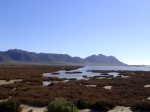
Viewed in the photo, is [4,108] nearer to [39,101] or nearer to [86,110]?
[39,101]

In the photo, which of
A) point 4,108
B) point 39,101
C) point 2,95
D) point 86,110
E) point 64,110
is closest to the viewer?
point 64,110

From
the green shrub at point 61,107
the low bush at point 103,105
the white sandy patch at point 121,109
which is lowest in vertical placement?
the white sandy patch at point 121,109

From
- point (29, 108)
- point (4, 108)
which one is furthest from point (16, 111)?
point (29, 108)

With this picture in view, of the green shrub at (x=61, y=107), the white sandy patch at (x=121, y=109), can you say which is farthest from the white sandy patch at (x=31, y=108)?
the white sandy patch at (x=121, y=109)

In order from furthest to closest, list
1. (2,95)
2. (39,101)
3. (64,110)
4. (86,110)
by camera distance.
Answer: (2,95) → (39,101) → (86,110) → (64,110)

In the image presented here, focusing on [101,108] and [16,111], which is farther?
[101,108]

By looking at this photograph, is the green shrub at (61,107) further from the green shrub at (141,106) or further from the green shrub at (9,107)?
the green shrub at (141,106)

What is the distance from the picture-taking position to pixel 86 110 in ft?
68.2

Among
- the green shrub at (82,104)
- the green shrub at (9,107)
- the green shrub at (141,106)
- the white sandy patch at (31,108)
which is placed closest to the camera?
the green shrub at (9,107)

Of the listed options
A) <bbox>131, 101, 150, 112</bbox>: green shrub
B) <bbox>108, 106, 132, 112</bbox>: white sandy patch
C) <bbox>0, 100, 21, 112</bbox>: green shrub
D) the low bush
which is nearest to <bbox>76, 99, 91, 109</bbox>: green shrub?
the low bush

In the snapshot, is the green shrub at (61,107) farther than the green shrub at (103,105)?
No

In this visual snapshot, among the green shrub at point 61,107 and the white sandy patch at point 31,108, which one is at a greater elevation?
the green shrub at point 61,107

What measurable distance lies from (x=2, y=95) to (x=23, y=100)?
326 cm

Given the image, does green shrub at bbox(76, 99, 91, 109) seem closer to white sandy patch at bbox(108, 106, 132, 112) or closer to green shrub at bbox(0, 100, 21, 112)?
white sandy patch at bbox(108, 106, 132, 112)
